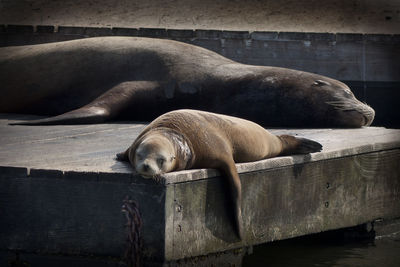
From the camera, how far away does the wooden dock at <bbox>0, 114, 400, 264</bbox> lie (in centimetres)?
468

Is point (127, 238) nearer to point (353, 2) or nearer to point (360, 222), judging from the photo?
point (360, 222)

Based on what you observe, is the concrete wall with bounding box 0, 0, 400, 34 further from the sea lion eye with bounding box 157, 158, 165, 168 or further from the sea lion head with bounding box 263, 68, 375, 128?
the sea lion eye with bounding box 157, 158, 165, 168

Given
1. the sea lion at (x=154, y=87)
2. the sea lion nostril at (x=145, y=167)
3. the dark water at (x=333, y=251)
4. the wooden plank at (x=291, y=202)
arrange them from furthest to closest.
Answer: the sea lion at (x=154, y=87)
the dark water at (x=333, y=251)
the wooden plank at (x=291, y=202)
the sea lion nostril at (x=145, y=167)

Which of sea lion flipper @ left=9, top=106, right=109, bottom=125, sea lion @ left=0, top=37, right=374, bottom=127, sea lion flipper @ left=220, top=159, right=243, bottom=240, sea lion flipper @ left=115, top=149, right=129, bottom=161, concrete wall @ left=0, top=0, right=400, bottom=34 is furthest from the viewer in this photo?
concrete wall @ left=0, top=0, right=400, bottom=34

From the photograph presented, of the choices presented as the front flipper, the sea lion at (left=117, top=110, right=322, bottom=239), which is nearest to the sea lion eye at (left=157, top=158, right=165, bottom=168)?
the sea lion at (left=117, top=110, right=322, bottom=239)

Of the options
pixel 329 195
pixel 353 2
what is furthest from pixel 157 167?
pixel 353 2

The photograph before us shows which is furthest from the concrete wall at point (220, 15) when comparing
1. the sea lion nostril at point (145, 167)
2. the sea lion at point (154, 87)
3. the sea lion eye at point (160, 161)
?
the sea lion nostril at point (145, 167)

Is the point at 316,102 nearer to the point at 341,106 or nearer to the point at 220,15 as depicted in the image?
the point at 341,106

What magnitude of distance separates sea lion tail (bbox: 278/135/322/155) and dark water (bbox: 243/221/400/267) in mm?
850

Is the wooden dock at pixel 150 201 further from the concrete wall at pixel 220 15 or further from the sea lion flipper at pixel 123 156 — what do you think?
the concrete wall at pixel 220 15

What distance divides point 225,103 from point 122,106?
0.98 metres

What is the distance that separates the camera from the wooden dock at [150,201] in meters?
4.68

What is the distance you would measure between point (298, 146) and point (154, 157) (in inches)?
62.0

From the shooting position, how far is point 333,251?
659 centimetres
